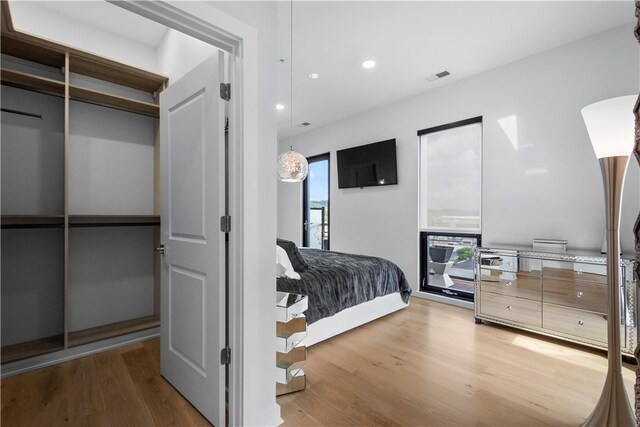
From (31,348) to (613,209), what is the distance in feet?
13.4

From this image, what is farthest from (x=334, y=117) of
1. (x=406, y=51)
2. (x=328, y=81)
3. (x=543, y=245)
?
(x=543, y=245)

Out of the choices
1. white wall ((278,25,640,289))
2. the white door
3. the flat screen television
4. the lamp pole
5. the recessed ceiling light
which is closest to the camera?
the lamp pole

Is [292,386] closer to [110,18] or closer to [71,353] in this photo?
[71,353]

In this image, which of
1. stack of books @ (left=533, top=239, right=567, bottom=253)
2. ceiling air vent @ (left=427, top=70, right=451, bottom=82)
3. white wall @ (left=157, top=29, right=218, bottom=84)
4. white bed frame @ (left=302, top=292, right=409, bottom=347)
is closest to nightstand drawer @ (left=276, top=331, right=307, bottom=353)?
white bed frame @ (left=302, top=292, right=409, bottom=347)

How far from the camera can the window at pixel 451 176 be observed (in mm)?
3816

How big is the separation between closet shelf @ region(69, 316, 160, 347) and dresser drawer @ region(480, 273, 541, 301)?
11.3 feet

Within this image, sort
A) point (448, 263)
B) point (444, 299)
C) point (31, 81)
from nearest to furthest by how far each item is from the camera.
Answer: point (31, 81), point (444, 299), point (448, 263)

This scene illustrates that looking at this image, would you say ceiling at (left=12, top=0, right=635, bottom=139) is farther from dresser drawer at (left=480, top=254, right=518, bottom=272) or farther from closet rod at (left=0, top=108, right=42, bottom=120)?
dresser drawer at (left=480, top=254, right=518, bottom=272)

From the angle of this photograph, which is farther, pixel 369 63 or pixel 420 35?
pixel 369 63

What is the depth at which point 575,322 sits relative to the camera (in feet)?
8.71

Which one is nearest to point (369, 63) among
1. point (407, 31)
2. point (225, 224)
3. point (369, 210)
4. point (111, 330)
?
point (407, 31)

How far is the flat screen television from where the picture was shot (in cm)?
457

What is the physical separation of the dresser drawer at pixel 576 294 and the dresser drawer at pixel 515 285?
2.9 inches

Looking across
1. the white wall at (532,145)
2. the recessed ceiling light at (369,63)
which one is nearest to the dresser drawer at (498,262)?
the white wall at (532,145)
